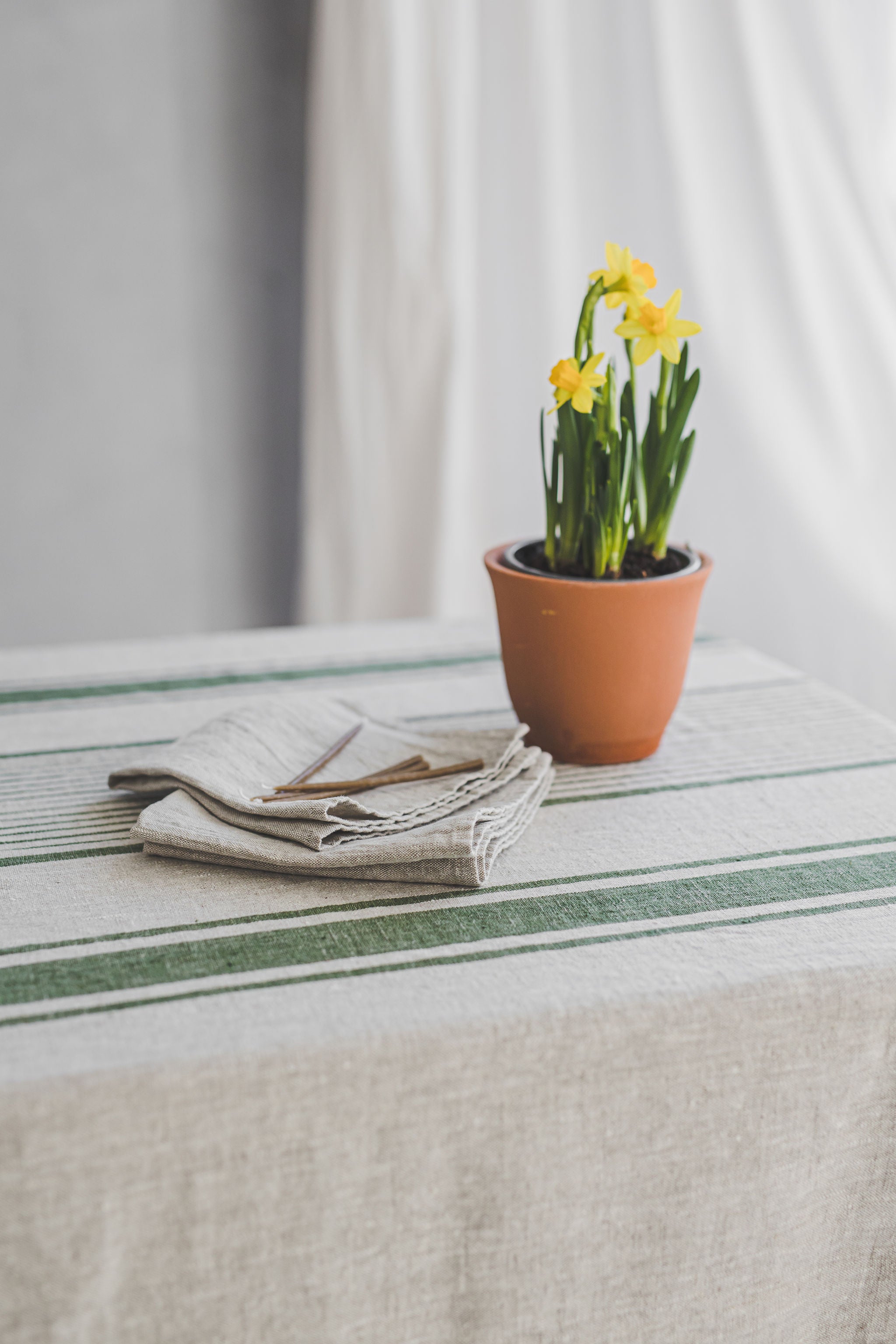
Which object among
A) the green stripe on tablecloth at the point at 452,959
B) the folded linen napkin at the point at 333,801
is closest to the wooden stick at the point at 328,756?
the folded linen napkin at the point at 333,801

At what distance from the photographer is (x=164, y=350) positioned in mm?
2262

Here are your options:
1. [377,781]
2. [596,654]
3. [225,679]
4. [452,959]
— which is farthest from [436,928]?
[225,679]

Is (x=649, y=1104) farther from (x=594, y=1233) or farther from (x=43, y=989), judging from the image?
(x=43, y=989)

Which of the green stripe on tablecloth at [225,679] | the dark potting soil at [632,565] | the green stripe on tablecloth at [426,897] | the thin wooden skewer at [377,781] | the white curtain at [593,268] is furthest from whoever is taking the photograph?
the white curtain at [593,268]

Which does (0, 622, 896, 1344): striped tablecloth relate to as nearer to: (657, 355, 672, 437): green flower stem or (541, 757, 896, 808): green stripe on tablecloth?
(541, 757, 896, 808): green stripe on tablecloth

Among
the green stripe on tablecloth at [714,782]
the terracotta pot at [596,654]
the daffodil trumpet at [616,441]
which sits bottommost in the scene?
the green stripe on tablecloth at [714,782]

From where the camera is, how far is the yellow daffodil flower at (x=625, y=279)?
0.76 meters

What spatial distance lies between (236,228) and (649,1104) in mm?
2104

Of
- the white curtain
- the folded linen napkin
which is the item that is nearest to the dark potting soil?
the folded linen napkin

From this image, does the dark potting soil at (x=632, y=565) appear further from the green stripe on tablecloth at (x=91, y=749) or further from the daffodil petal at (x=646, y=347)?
the green stripe on tablecloth at (x=91, y=749)

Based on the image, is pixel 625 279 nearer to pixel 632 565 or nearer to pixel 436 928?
pixel 632 565

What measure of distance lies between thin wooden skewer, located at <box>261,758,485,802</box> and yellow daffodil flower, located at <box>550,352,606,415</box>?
0.25 m

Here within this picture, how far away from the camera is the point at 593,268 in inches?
78.6

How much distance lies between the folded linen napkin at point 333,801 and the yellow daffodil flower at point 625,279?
0.31 meters
